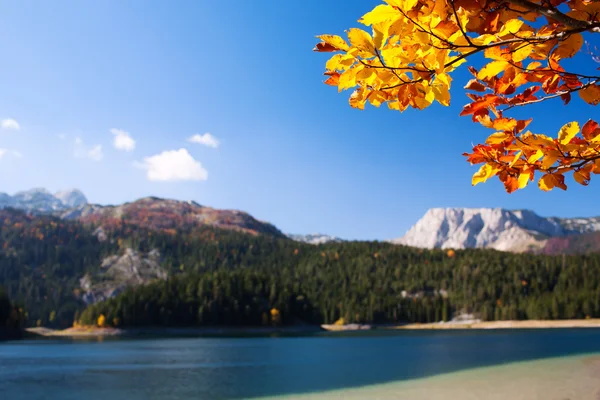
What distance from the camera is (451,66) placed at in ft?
6.02

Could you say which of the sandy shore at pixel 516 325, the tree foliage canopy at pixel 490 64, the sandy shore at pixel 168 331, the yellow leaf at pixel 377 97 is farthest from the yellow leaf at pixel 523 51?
the sandy shore at pixel 516 325

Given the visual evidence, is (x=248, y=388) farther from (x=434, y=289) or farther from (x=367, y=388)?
(x=434, y=289)

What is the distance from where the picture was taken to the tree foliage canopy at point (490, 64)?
1.72 meters

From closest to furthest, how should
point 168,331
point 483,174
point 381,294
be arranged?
point 483,174
point 168,331
point 381,294

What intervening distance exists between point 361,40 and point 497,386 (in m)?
31.6

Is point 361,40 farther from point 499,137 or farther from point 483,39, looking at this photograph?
point 499,137

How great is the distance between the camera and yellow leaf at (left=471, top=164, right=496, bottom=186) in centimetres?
231

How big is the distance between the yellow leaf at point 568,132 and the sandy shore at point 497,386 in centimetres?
2653

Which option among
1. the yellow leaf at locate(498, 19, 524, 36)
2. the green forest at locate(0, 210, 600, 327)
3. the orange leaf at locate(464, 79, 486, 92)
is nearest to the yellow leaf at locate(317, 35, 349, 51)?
the yellow leaf at locate(498, 19, 524, 36)

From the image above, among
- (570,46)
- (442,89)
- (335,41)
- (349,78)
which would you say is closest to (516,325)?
(570,46)

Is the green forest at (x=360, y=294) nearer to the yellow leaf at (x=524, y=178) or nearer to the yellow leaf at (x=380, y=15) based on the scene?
the yellow leaf at (x=524, y=178)

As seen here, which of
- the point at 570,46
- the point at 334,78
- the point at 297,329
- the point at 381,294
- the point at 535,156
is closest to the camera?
the point at 570,46

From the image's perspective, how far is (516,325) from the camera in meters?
126

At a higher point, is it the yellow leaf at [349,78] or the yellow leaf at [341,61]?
the yellow leaf at [341,61]
